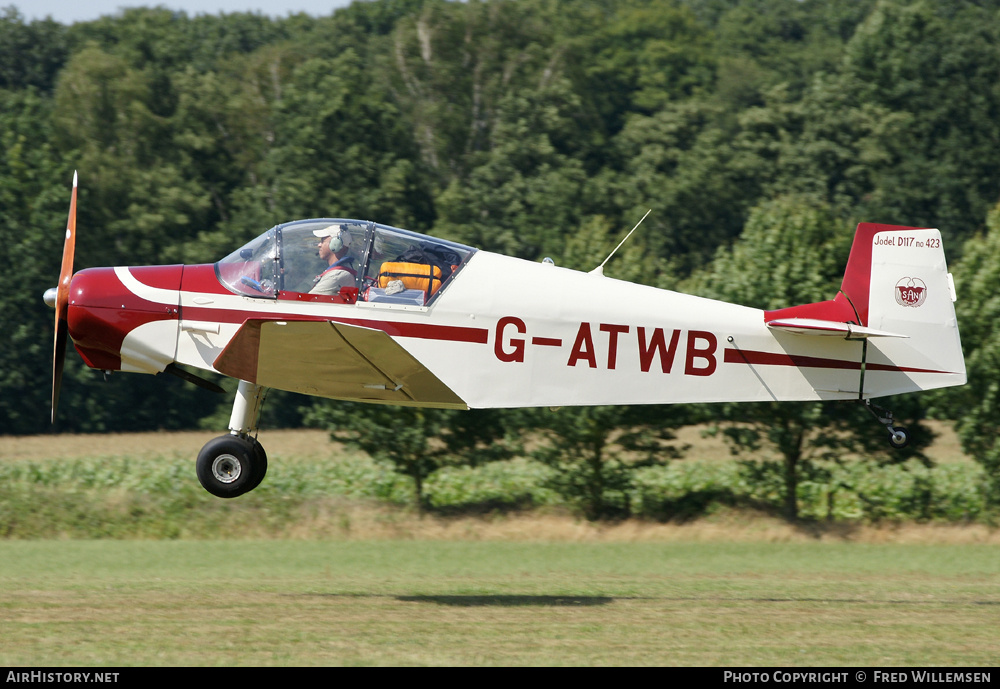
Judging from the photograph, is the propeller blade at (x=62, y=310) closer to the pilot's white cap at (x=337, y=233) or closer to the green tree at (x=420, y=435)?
the pilot's white cap at (x=337, y=233)

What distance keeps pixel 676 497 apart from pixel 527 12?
3620 cm

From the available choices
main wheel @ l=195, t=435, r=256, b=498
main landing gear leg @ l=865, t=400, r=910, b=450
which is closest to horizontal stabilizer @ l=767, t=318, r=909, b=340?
main landing gear leg @ l=865, t=400, r=910, b=450

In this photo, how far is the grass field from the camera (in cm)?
830

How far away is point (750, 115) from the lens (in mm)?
47250

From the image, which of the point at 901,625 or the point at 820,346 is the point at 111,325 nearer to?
the point at 820,346

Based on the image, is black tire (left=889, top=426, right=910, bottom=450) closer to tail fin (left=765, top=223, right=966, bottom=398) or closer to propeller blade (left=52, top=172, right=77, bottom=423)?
tail fin (left=765, top=223, right=966, bottom=398)

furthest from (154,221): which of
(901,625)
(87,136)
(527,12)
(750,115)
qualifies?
(901,625)

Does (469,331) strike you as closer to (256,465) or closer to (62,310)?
(256,465)

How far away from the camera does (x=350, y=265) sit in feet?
31.9

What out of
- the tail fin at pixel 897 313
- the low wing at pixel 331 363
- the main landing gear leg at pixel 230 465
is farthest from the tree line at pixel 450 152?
the main landing gear leg at pixel 230 465

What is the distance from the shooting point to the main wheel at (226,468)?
9.98 meters

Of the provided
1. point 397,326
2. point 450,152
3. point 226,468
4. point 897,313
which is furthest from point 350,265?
point 450,152

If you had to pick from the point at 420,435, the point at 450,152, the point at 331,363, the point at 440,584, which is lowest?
the point at 440,584

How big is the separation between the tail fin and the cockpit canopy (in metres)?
3.10
